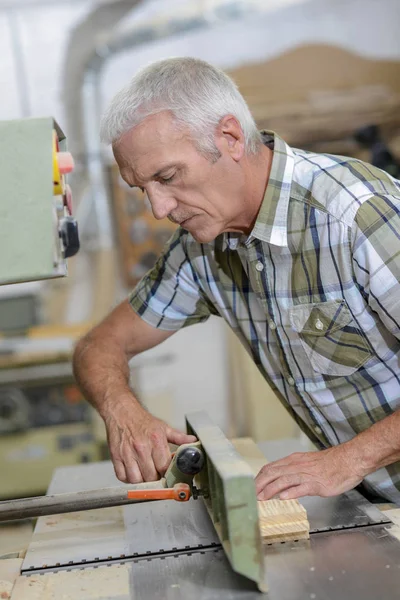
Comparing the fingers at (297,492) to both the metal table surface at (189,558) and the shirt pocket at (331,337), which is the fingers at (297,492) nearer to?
the metal table surface at (189,558)

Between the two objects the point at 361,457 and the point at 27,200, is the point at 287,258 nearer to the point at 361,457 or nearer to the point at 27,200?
A: the point at 361,457

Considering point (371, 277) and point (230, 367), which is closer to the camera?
point (371, 277)

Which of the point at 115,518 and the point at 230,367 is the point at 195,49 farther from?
the point at 115,518

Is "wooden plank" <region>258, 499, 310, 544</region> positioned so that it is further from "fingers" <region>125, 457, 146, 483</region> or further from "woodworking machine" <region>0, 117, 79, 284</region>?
"woodworking machine" <region>0, 117, 79, 284</region>

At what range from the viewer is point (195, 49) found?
12.9 feet

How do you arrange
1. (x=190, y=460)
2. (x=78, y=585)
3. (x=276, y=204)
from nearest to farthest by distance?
1. (x=78, y=585)
2. (x=190, y=460)
3. (x=276, y=204)

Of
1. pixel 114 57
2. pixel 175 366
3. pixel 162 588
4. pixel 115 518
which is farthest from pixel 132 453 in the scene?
pixel 114 57

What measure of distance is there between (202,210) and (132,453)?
50cm

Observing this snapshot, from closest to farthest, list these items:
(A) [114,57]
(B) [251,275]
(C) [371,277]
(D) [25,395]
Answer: (C) [371,277] < (B) [251,275] < (D) [25,395] < (A) [114,57]

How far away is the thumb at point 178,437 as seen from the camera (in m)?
1.39

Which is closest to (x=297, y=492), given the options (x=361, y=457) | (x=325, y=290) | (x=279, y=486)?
(x=279, y=486)

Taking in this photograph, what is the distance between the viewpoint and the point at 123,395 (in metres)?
1.58

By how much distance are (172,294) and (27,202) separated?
2.64ft

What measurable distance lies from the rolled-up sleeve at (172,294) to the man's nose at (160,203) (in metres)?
0.31
